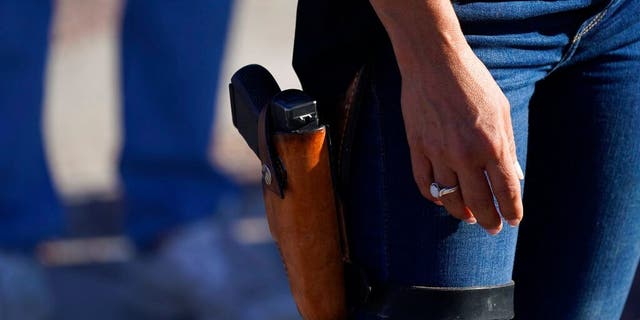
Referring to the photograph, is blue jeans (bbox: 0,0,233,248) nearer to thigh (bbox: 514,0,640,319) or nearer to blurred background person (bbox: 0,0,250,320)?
blurred background person (bbox: 0,0,250,320)

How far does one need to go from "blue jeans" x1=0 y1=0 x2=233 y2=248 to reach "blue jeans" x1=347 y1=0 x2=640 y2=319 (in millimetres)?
1565

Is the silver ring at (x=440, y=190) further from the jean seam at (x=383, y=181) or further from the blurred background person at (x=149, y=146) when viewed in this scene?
the blurred background person at (x=149, y=146)

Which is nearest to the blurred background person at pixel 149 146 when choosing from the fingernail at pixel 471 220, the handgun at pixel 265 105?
the handgun at pixel 265 105

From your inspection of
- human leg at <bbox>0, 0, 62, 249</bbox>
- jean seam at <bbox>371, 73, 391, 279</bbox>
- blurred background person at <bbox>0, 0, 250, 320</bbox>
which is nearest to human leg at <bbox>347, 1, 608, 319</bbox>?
jean seam at <bbox>371, 73, 391, 279</bbox>

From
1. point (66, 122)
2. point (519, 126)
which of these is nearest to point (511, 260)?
point (519, 126)

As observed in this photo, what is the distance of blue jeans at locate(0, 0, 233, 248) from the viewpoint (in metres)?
2.71

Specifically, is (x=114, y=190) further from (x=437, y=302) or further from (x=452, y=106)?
(x=452, y=106)

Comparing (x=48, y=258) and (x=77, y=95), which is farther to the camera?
(x=77, y=95)

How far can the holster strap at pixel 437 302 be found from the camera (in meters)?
1.21

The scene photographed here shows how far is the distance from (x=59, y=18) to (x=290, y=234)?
235cm

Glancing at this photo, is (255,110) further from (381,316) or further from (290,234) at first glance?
A: (381,316)

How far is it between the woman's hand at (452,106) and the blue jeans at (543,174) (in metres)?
0.06

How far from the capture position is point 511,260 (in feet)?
4.14

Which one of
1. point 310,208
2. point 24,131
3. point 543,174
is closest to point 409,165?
point 310,208
